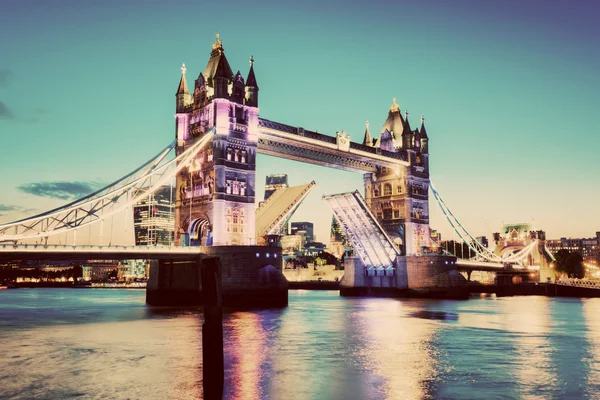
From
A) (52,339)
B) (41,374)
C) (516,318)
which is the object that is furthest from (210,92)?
(41,374)

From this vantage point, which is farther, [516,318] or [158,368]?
[516,318]

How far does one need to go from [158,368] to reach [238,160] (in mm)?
27333

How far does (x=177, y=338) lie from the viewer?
25.8m

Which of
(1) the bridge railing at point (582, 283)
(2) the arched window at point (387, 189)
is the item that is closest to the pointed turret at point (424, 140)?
(2) the arched window at point (387, 189)

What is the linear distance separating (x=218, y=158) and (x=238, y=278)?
917 centimetres

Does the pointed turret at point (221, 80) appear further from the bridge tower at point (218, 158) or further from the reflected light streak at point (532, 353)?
the reflected light streak at point (532, 353)

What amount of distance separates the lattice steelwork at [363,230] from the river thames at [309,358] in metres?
17.5

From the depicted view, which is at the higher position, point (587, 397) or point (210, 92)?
Result: point (210, 92)

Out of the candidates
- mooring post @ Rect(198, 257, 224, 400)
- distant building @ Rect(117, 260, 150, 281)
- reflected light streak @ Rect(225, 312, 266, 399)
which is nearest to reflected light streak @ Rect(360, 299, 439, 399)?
reflected light streak @ Rect(225, 312, 266, 399)

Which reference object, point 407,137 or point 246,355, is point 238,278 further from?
point 407,137

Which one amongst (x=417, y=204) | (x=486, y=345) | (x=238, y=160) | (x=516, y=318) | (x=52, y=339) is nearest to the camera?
(x=486, y=345)

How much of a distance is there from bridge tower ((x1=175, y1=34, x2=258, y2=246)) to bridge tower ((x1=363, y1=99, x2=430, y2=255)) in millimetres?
19491

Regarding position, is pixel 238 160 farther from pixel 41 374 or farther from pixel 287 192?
pixel 41 374

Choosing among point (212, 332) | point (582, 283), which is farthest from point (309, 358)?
point (582, 283)
